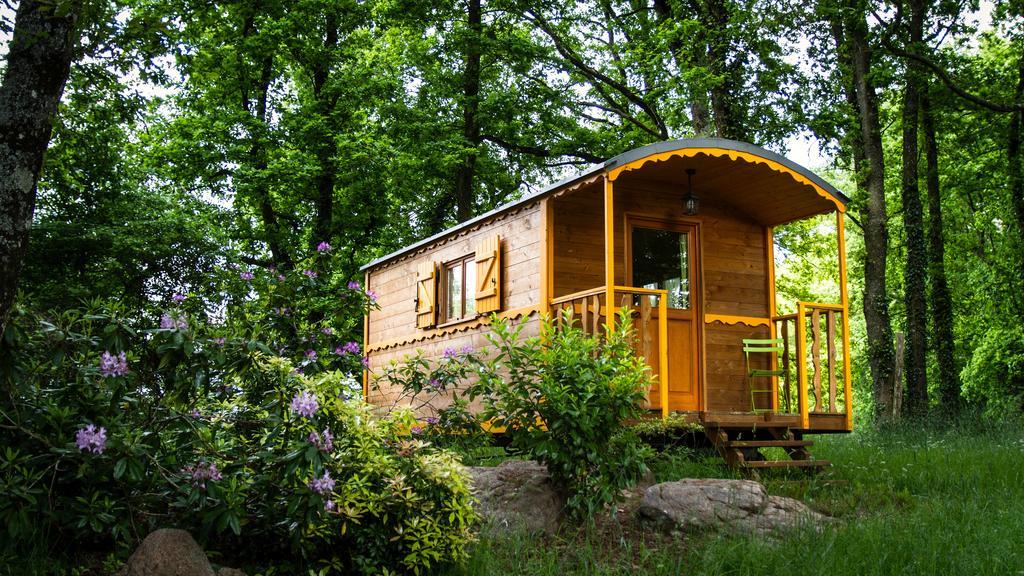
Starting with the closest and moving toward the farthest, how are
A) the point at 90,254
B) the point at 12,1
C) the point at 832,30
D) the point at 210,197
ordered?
the point at 12,1
the point at 90,254
the point at 832,30
the point at 210,197

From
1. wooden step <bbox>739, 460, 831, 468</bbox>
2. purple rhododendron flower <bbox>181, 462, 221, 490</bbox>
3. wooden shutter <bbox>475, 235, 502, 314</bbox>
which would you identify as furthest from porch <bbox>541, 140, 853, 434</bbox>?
purple rhododendron flower <bbox>181, 462, 221, 490</bbox>

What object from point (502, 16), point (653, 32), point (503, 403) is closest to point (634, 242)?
point (503, 403)

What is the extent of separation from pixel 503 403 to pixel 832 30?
13437 millimetres

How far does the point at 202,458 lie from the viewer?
16.6 ft

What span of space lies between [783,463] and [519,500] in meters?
3.22

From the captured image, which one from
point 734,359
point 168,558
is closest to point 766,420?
point 734,359

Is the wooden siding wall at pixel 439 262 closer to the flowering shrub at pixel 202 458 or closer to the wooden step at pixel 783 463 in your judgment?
the flowering shrub at pixel 202 458

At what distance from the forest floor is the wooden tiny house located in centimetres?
91

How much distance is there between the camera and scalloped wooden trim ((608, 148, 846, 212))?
27.7 feet

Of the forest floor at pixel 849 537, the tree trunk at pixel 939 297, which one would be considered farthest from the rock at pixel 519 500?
the tree trunk at pixel 939 297

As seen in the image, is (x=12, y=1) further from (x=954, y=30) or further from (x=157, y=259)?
(x=954, y=30)

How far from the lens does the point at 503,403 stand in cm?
671

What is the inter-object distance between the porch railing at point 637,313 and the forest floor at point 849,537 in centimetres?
96

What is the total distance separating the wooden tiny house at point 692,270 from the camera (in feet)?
30.0
